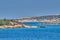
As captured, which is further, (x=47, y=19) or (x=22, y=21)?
(x=22, y=21)

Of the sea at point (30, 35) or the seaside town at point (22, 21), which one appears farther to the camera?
the seaside town at point (22, 21)

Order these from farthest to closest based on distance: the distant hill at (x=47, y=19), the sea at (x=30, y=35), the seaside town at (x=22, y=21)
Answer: the distant hill at (x=47, y=19) → the seaside town at (x=22, y=21) → the sea at (x=30, y=35)

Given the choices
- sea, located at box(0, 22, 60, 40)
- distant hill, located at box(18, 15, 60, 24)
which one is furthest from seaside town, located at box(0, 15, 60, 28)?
sea, located at box(0, 22, 60, 40)

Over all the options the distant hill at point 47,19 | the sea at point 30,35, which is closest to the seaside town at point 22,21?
the distant hill at point 47,19

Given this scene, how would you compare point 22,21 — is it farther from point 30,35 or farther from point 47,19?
point 30,35

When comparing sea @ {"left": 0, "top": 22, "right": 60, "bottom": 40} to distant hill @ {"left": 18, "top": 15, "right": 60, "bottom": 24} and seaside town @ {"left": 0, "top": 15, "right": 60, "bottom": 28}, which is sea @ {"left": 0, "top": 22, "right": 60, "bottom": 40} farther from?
distant hill @ {"left": 18, "top": 15, "right": 60, "bottom": 24}

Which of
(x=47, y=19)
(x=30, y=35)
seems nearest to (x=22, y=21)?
(x=47, y=19)

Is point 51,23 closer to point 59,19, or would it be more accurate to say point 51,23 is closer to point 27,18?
point 27,18

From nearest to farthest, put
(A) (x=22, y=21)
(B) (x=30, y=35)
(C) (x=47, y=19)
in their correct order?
(B) (x=30, y=35)
(C) (x=47, y=19)
(A) (x=22, y=21)

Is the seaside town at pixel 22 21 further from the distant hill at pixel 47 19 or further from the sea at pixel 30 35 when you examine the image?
the sea at pixel 30 35

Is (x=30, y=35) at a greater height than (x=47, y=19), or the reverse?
(x=30, y=35)

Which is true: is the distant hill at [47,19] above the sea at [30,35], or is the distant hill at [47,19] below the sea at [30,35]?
below

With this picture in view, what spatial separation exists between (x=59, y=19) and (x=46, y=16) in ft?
30.1

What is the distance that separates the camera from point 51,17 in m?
90.4
